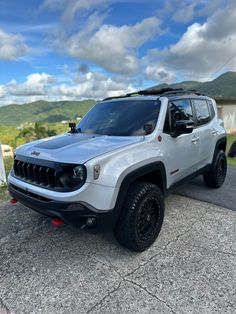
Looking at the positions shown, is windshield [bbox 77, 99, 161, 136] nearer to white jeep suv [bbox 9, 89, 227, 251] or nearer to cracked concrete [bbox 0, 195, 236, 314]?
white jeep suv [bbox 9, 89, 227, 251]

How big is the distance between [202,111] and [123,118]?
73.6 inches

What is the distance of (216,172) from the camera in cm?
559

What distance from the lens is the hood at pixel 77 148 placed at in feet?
9.71

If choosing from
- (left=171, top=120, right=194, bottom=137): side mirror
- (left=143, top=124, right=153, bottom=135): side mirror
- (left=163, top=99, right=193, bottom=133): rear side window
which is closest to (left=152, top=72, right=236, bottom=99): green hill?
(left=163, top=99, right=193, bottom=133): rear side window

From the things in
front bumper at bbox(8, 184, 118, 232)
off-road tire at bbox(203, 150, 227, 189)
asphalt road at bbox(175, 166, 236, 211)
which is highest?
front bumper at bbox(8, 184, 118, 232)

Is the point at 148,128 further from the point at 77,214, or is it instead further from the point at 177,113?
the point at 77,214

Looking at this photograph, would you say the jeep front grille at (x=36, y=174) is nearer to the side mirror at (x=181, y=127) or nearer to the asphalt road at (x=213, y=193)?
the side mirror at (x=181, y=127)

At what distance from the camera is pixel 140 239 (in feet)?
10.7

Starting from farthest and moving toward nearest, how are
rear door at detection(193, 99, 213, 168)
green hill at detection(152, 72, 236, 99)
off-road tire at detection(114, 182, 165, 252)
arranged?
1. green hill at detection(152, 72, 236, 99)
2. rear door at detection(193, 99, 213, 168)
3. off-road tire at detection(114, 182, 165, 252)

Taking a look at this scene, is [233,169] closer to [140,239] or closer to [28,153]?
[140,239]

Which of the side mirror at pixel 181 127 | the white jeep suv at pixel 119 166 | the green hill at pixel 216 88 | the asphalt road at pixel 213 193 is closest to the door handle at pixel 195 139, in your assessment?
the white jeep suv at pixel 119 166

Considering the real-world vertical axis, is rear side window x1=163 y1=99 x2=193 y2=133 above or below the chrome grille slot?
above

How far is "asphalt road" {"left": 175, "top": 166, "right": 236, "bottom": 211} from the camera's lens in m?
5.03

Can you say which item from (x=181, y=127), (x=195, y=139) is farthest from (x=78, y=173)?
(x=195, y=139)
